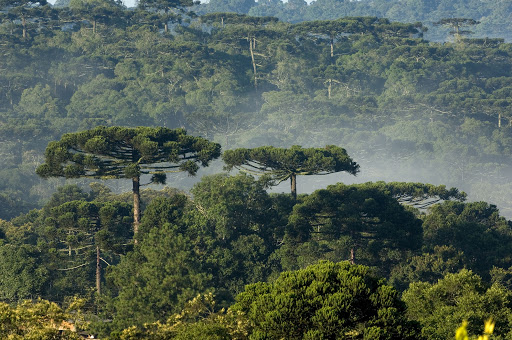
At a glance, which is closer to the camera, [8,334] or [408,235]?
[8,334]

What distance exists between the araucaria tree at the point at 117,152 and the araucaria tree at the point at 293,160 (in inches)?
346

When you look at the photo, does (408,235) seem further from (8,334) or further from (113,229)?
(8,334)

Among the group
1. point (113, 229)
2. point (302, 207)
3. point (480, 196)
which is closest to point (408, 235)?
point (302, 207)

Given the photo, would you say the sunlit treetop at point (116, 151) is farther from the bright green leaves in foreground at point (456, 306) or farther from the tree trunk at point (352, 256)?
the bright green leaves in foreground at point (456, 306)

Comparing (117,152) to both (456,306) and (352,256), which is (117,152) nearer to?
(352,256)

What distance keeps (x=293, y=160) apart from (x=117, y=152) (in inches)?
637

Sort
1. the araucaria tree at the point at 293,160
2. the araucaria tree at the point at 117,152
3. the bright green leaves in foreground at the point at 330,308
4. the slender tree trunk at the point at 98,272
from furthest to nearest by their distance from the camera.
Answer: the araucaria tree at the point at 293,160 → the slender tree trunk at the point at 98,272 → the araucaria tree at the point at 117,152 → the bright green leaves in foreground at the point at 330,308

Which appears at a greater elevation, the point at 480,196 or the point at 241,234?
the point at 241,234

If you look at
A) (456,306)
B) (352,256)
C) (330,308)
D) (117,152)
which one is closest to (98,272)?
(117,152)

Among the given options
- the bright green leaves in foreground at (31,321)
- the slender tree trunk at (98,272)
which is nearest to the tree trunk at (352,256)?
the slender tree trunk at (98,272)

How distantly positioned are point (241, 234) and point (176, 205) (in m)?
6.91

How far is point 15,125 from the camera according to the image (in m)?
193

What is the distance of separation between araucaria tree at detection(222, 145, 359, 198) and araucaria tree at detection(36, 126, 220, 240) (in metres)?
8.78

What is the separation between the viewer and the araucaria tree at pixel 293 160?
89812 mm
